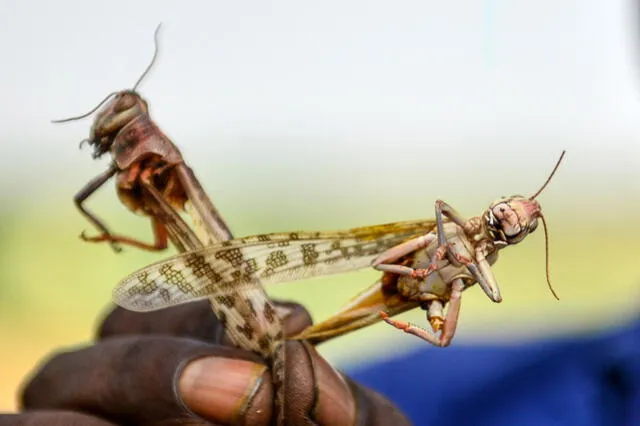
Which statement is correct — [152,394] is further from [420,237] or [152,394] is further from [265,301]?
[420,237]

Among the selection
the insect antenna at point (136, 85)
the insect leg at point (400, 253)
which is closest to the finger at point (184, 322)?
the insect leg at point (400, 253)

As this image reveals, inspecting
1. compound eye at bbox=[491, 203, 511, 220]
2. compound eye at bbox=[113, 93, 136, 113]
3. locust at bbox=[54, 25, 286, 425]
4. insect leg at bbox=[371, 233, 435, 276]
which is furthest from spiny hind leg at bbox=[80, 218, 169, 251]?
compound eye at bbox=[491, 203, 511, 220]

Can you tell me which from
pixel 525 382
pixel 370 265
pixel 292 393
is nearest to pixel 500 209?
pixel 370 265

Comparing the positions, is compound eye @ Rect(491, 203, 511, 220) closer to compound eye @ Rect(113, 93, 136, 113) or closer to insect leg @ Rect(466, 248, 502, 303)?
insect leg @ Rect(466, 248, 502, 303)

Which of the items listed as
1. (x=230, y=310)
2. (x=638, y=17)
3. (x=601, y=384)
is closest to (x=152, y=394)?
(x=230, y=310)

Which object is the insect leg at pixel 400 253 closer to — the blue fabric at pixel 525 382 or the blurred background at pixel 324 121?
the blurred background at pixel 324 121

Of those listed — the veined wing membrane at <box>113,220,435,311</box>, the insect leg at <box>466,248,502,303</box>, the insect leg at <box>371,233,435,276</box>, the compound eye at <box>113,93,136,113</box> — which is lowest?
the insect leg at <box>466,248,502,303</box>
